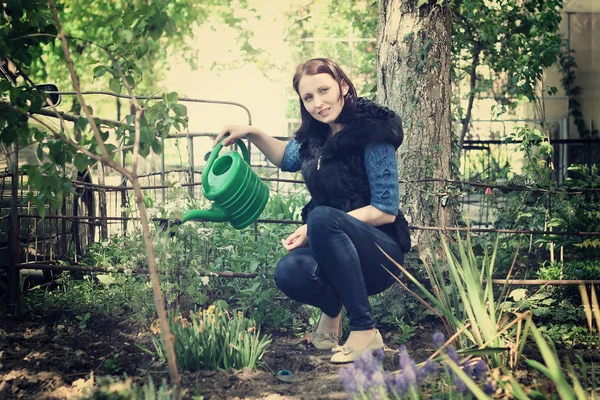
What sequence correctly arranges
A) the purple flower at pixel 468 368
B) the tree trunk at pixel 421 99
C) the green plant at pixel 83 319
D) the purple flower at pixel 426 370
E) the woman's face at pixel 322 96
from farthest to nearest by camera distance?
the tree trunk at pixel 421 99, the green plant at pixel 83 319, the woman's face at pixel 322 96, the purple flower at pixel 468 368, the purple flower at pixel 426 370

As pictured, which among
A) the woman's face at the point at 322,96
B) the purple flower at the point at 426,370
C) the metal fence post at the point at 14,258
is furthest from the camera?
the metal fence post at the point at 14,258

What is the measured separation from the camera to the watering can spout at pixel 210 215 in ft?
9.50

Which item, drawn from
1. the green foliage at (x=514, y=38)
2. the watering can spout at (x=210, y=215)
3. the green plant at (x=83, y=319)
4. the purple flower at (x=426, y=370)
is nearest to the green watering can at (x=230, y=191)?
the watering can spout at (x=210, y=215)

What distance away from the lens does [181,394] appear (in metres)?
2.23

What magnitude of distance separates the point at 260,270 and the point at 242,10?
35.3 ft

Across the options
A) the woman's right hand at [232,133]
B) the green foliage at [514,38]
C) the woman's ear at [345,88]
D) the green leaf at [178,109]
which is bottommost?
the woman's right hand at [232,133]

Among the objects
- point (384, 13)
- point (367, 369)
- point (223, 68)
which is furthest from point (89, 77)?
point (367, 369)

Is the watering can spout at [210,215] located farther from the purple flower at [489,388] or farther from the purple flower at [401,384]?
the purple flower at [489,388]

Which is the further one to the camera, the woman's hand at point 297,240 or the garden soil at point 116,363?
the woman's hand at point 297,240

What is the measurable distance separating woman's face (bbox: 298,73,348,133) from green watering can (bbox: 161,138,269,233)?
39 centimetres

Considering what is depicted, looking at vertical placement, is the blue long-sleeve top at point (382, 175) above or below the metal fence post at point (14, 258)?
above

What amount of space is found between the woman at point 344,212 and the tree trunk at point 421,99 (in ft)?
3.12


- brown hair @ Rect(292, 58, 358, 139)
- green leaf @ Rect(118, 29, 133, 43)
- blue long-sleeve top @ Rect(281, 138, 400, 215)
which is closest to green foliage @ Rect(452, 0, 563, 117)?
brown hair @ Rect(292, 58, 358, 139)

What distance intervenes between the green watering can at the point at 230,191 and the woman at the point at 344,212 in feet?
0.43
